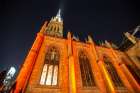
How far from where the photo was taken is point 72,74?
10.8 metres

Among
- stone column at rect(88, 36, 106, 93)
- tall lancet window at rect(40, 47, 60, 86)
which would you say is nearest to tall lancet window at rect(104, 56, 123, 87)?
stone column at rect(88, 36, 106, 93)

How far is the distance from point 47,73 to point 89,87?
4478 millimetres

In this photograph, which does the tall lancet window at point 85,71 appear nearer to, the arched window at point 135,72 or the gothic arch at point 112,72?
the gothic arch at point 112,72

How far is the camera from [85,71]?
13453mm

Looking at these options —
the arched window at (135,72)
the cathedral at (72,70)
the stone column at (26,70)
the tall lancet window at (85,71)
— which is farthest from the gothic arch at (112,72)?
the stone column at (26,70)

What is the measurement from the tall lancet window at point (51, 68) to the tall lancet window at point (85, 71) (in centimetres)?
297

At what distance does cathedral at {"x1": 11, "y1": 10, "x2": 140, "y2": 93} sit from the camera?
10102 millimetres

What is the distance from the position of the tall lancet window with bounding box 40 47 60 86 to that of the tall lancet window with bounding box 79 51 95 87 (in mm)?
2972

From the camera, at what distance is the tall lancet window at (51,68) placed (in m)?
11.0

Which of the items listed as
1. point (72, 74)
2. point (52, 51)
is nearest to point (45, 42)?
point (52, 51)

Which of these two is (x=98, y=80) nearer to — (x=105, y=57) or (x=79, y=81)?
(x=79, y=81)

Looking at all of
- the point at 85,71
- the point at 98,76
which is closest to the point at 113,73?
the point at 98,76

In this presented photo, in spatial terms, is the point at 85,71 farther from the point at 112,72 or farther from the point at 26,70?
the point at 26,70

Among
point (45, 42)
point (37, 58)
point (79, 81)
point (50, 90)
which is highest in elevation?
point (45, 42)
